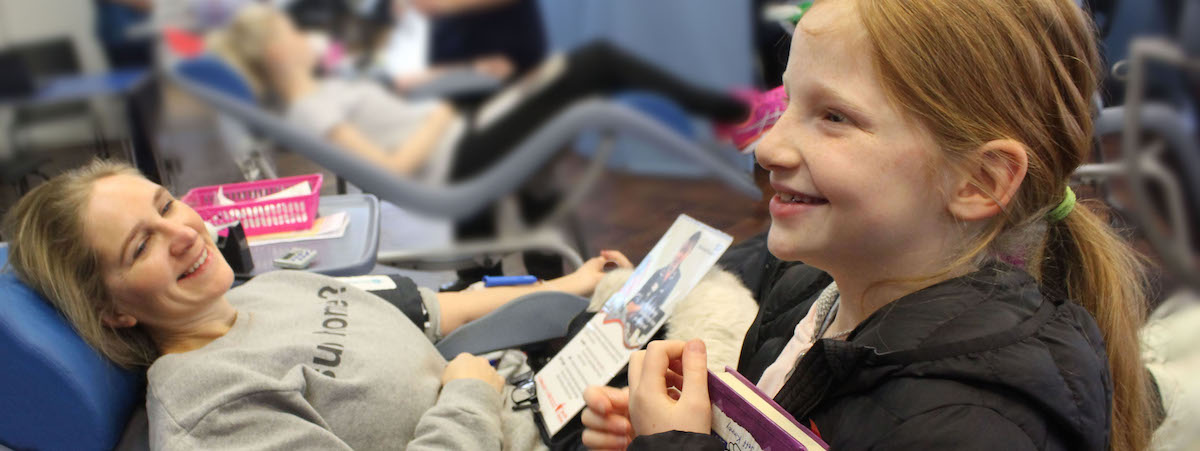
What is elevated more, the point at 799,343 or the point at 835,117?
the point at 835,117

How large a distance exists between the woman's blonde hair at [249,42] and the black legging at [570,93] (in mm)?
427

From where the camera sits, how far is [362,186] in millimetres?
1188

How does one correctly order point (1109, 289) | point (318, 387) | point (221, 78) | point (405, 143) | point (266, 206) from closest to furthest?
1. point (1109, 289)
2. point (318, 387)
3. point (266, 206)
4. point (221, 78)
5. point (405, 143)

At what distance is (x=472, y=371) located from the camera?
2.83ft

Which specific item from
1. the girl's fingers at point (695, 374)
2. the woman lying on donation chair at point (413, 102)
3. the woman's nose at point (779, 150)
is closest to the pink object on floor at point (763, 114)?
the woman's nose at point (779, 150)

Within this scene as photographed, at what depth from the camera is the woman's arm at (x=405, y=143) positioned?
1308 millimetres

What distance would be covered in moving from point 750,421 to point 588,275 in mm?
655

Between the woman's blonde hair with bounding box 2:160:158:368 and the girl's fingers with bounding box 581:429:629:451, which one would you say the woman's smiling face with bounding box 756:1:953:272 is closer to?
the girl's fingers with bounding box 581:429:629:451

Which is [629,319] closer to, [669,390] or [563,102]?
[669,390]

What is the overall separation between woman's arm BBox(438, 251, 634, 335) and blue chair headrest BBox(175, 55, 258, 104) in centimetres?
60

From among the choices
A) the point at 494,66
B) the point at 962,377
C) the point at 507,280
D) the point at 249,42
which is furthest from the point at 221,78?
the point at 962,377

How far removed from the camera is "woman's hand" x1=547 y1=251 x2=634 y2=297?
41.3 inches

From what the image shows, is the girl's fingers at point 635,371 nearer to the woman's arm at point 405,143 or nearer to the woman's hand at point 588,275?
the woman's hand at point 588,275

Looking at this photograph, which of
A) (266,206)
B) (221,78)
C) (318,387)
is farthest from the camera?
(221,78)
